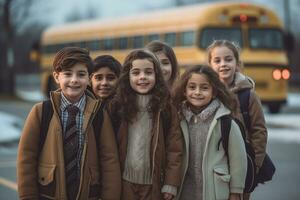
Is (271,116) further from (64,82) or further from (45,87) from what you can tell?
(64,82)

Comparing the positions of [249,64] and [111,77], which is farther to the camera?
[249,64]

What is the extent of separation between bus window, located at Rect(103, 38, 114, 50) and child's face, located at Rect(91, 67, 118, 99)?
18437 millimetres

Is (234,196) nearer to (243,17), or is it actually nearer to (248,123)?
(248,123)

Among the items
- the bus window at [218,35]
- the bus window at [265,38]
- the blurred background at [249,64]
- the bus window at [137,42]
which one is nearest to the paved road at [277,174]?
the blurred background at [249,64]

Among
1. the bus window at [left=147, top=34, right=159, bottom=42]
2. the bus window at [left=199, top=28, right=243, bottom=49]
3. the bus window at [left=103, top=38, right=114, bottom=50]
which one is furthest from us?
the bus window at [left=103, top=38, right=114, bottom=50]

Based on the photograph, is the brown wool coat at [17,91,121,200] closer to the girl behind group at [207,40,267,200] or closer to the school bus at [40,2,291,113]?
the girl behind group at [207,40,267,200]

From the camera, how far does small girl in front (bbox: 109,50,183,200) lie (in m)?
4.45

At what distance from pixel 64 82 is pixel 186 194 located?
1004 millimetres

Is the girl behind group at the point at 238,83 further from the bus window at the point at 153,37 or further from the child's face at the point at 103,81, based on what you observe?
→ the bus window at the point at 153,37

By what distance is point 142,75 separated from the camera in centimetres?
451

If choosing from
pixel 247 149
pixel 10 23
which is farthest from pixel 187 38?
pixel 10 23

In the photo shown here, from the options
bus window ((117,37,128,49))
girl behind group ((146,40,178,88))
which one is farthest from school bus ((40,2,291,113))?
girl behind group ((146,40,178,88))

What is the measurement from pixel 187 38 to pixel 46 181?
15.8 m

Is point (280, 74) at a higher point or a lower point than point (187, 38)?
lower
